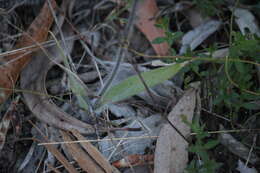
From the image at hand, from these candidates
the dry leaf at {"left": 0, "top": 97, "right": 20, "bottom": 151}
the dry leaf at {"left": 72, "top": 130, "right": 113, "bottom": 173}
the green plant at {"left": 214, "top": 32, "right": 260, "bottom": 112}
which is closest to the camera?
the green plant at {"left": 214, "top": 32, "right": 260, "bottom": 112}

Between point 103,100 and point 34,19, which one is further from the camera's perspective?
point 34,19

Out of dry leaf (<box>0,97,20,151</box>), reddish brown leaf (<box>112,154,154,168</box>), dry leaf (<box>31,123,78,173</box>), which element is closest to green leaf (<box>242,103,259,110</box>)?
reddish brown leaf (<box>112,154,154,168</box>)

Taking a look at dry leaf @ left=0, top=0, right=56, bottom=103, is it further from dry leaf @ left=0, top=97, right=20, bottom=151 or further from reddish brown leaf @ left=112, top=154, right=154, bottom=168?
reddish brown leaf @ left=112, top=154, right=154, bottom=168

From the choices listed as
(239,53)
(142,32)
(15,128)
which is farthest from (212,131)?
(15,128)

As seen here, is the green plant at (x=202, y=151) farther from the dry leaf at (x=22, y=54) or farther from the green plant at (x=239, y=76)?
the dry leaf at (x=22, y=54)

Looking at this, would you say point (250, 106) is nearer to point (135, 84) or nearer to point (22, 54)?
point (135, 84)

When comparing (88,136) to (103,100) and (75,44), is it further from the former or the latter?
(75,44)

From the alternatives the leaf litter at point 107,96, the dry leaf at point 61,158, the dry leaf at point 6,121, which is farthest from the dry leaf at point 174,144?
the dry leaf at point 6,121
